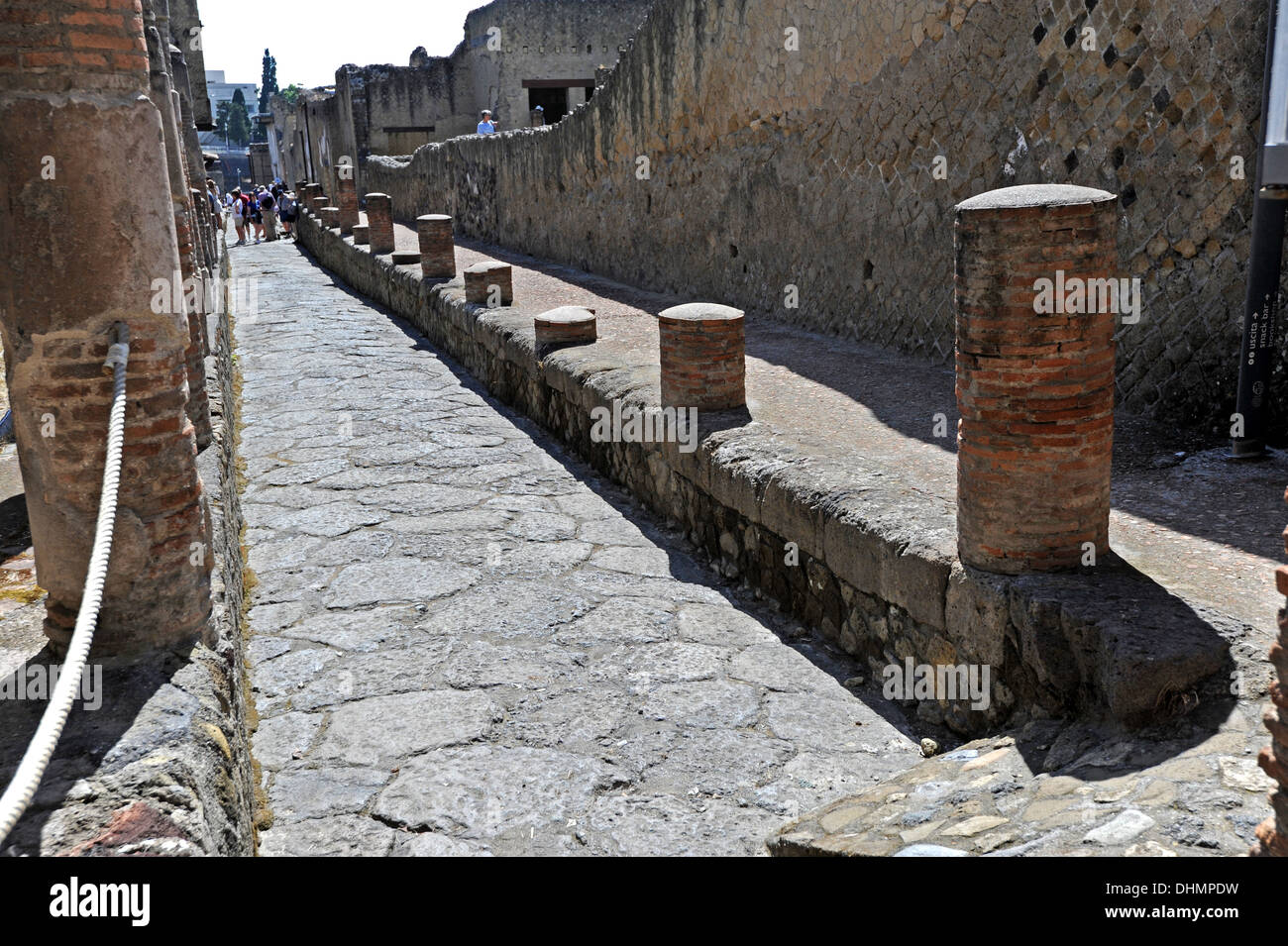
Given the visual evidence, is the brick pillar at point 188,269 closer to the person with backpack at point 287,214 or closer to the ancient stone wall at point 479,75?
the ancient stone wall at point 479,75

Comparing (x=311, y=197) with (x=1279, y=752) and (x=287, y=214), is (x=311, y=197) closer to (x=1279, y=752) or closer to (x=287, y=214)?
(x=287, y=214)

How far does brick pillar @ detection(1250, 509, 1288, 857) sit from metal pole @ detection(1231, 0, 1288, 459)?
2.69 metres

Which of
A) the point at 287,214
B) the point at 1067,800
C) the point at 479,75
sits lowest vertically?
the point at 1067,800

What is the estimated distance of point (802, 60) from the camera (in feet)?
25.6

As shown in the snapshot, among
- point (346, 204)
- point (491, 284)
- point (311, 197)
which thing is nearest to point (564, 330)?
point (491, 284)

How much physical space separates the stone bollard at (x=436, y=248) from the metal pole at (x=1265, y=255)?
871cm

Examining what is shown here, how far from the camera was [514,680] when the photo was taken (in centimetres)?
409

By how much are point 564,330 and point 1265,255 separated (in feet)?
14.9

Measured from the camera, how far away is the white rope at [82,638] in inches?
70.0

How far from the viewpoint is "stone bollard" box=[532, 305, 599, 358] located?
7.67m

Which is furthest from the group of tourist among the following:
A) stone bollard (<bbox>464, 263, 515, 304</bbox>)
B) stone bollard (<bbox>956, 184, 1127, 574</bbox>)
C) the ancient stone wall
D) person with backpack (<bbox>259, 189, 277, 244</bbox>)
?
stone bollard (<bbox>956, 184, 1127, 574</bbox>)

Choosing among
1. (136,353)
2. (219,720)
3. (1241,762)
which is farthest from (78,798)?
(1241,762)

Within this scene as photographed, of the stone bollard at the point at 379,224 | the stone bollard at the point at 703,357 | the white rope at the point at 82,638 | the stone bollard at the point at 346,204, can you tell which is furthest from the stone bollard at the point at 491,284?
the stone bollard at the point at 346,204

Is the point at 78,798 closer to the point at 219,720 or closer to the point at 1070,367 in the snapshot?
the point at 219,720
